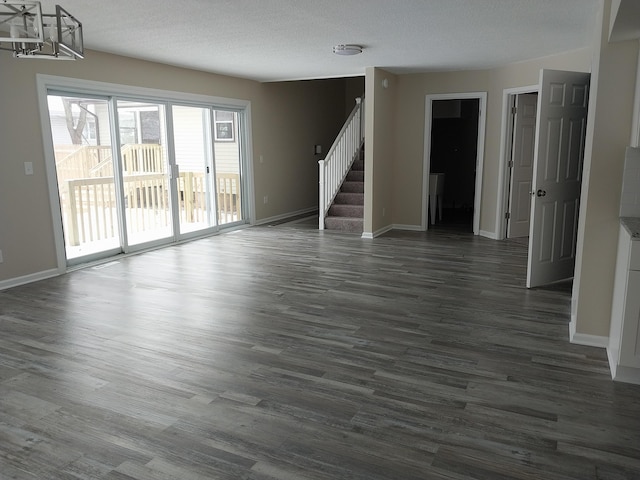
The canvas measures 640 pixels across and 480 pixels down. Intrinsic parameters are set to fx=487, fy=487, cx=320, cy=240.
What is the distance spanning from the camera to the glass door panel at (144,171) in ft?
20.1

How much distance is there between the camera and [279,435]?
7.57 feet

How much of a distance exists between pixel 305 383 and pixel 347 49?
386 cm

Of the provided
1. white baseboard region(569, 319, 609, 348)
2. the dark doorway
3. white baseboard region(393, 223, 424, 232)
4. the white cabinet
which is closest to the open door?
white baseboard region(569, 319, 609, 348)

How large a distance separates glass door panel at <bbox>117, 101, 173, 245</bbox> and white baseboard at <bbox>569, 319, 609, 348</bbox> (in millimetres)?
5121

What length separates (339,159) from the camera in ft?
26.5

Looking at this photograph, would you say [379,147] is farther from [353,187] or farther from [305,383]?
[305,383]

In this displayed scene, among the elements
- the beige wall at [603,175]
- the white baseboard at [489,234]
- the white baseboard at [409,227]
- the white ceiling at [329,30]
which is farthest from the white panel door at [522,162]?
the beige wall at [603,175]

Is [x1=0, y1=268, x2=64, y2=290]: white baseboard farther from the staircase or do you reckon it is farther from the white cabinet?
the white cabinet

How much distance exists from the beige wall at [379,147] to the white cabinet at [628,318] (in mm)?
4362

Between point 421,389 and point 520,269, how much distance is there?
311cm

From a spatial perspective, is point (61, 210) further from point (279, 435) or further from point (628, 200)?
point (628, 200)

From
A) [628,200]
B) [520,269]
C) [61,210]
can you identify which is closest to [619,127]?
[628,200]

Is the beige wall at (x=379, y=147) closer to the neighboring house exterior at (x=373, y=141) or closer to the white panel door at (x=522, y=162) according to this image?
the neighboring house exterior at (x=373, y=141)

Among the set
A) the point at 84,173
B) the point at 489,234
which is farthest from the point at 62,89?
the point at 489,234
